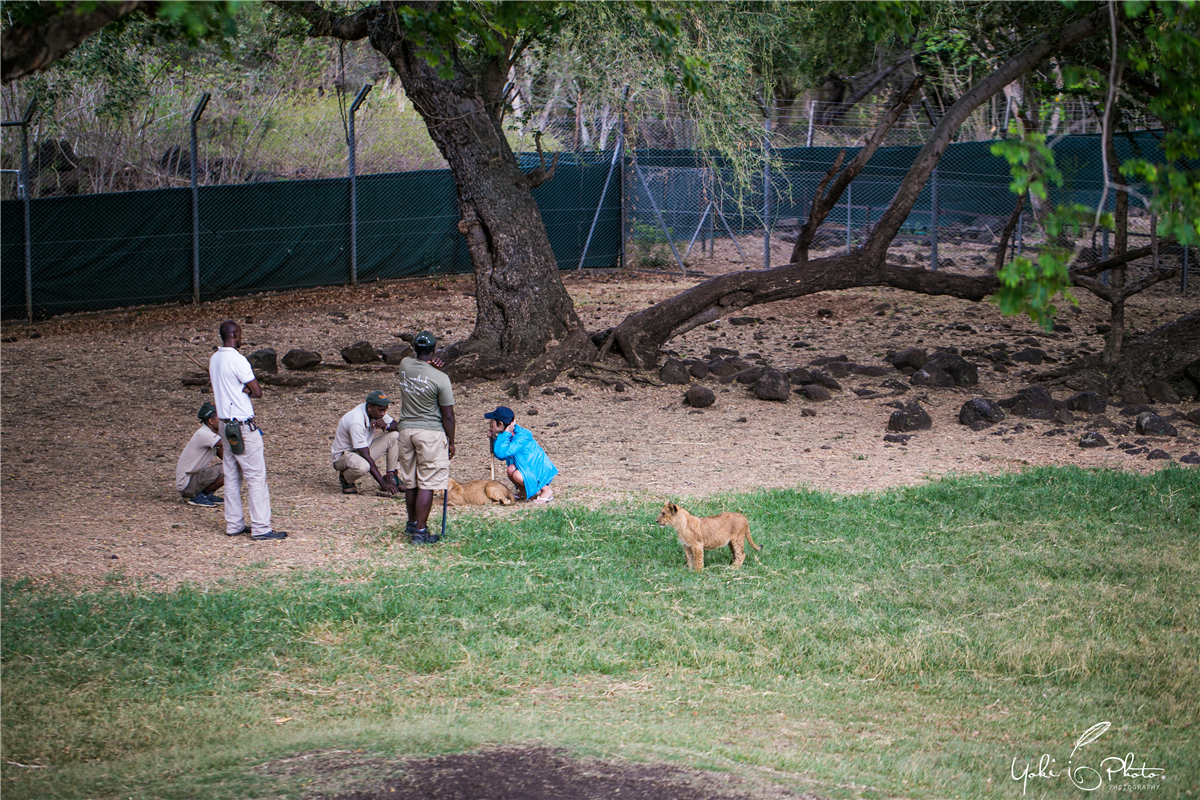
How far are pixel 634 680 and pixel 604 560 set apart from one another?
184 cm

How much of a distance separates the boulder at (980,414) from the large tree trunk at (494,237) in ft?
15.7

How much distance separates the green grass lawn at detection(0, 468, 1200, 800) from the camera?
4.96 m

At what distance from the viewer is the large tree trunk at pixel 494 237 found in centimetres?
1377

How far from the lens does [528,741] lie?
498cm

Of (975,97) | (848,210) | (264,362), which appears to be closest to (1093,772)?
(975,97)

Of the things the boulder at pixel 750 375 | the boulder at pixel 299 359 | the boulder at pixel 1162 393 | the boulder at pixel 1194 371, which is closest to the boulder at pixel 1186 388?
the boulder at pixel 1194 371

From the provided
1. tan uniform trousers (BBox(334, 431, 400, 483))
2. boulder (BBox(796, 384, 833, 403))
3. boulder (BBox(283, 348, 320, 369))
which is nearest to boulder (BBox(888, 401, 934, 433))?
boulder (BBox(796, 384, 833, 403))

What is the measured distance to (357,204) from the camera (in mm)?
20344

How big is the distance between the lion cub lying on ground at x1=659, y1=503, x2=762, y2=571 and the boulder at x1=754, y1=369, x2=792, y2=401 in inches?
221

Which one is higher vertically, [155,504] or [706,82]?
[706,82]

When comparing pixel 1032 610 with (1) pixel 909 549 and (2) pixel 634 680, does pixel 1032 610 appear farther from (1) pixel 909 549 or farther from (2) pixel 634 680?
(2) pixel 634 680

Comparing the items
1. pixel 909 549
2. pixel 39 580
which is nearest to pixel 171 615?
pixel 39 580

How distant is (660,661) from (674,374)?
8.04m

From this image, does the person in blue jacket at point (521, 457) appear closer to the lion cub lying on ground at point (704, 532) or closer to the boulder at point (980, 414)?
the lion cub lying on ground at point (704, 532)
